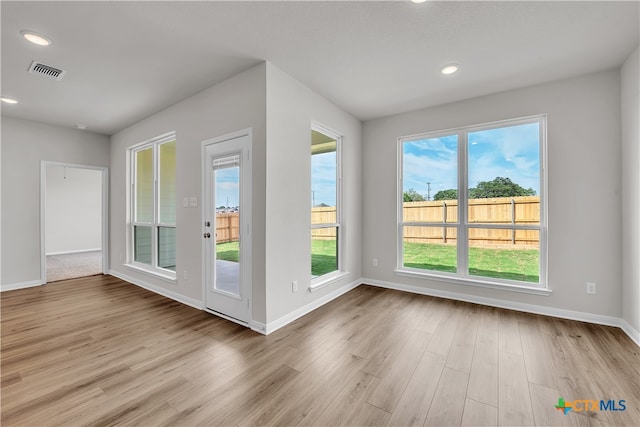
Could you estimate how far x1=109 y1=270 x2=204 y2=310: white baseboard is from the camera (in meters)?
3.50

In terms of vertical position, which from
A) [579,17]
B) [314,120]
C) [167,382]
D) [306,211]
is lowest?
[167,382]

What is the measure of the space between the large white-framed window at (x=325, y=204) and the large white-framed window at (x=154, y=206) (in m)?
2.17

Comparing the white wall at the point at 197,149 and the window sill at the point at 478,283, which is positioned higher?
the white wall at the point at 197,149

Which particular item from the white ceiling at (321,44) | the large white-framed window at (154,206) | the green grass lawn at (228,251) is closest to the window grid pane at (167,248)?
the large white-framed window at (154,206)

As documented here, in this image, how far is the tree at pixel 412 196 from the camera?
4.15 m

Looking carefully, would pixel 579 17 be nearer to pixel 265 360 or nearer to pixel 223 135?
pixel 223 135

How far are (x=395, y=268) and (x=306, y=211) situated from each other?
1916 mm

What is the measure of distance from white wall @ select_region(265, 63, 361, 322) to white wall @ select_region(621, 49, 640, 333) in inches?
122

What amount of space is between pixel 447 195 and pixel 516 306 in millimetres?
1647

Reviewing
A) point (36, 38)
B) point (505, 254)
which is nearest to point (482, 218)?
point (505, 254)

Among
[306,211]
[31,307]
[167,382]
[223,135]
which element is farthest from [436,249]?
[31,307]

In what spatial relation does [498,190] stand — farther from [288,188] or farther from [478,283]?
[288,188]

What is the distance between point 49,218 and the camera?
24.7 feet

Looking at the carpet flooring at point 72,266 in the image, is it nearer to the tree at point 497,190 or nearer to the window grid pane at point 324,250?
the window grid pane at point 324,250
